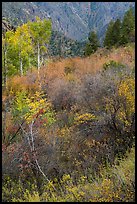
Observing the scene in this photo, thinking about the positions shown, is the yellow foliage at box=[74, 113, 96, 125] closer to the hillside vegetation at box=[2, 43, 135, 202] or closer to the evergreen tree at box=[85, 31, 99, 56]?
the hillside vegetation at box=[2, 43, 135, 202]

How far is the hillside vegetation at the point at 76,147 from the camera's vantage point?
6465 millimetres

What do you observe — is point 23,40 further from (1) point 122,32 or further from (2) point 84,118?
(2) point 84,118

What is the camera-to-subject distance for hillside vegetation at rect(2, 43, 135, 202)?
21.2 ft

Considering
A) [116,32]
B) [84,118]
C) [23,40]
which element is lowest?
[84,118]

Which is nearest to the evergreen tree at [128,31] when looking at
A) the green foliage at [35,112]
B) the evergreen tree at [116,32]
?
the evergreen tree at [116,32]

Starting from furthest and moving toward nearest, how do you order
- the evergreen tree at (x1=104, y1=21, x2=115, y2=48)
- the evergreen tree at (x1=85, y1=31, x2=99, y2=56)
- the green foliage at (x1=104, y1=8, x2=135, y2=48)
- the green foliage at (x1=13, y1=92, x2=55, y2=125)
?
the evergreen tree at (x1=85, y1=31, x2=99, y2=56) < the evergreen tree at (x1=104, y1=21, x2=115, y2=48) < the green foliage at (x1=104, y1=8, x2=135, y2=48) < the green foliage at (x1=13, y1=92, x2=55, y2=125)

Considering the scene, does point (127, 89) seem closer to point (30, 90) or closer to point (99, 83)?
point (99, 83)

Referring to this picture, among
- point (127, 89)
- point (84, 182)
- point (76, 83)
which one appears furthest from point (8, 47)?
point (84, 182)

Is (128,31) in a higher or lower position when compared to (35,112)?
higher

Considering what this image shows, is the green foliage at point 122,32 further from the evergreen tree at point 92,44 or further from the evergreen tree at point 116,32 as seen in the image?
the evergreen tree at point 92,44

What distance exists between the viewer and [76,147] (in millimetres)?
9469

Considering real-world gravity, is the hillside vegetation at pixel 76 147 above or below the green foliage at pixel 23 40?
below

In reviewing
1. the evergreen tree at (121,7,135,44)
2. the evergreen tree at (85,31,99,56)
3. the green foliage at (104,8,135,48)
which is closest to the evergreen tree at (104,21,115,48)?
the green foliage at (104,8,135,48)

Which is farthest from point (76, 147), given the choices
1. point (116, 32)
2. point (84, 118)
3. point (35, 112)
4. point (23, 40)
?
point (116, 32)
